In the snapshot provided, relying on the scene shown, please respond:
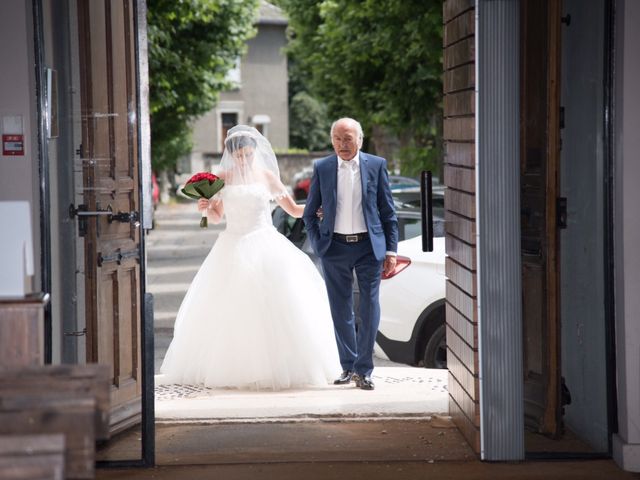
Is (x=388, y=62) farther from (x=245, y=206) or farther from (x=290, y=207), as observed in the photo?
(x=245, y=206)

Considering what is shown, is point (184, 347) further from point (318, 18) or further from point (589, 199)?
point (318, 18)

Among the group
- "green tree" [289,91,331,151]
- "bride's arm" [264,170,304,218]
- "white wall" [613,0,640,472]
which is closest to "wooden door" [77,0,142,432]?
"bride's arm" [264,170,304,218]

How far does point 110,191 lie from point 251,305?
2.61 m

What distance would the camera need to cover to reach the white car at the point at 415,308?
951 cm

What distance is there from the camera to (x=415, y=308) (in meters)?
9.57

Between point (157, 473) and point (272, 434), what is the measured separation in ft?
3.74

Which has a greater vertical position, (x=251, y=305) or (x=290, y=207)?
(x=290, y=207)

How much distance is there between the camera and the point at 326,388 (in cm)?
918

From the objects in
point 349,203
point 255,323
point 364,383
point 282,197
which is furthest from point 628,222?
point 282,197

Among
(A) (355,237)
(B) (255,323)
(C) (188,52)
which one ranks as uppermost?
(C) (188,52)

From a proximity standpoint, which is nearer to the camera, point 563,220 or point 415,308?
point 563,220

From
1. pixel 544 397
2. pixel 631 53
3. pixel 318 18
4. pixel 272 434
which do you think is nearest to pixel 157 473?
pixel 272 434

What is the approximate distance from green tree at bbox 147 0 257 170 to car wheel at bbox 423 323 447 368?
38.3 ft

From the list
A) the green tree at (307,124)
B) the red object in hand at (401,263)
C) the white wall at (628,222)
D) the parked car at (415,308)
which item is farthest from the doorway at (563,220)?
the green tree at (307,124)
